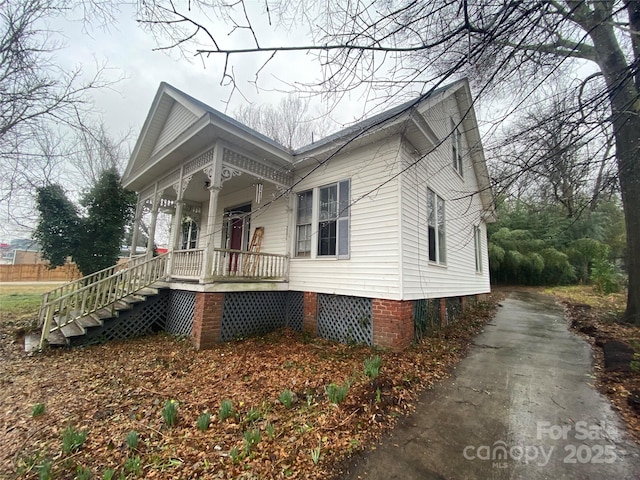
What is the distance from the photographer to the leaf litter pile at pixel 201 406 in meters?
2.46

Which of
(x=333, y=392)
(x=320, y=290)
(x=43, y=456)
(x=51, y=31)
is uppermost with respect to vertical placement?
(x=51, y=31)

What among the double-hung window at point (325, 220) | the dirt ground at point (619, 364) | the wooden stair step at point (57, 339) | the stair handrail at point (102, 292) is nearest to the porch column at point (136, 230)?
the stair handrail at point (102, 292)

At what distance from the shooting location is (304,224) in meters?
7.28

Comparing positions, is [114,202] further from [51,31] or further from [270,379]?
[270,379]

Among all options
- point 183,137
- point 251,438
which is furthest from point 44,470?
point 183,137

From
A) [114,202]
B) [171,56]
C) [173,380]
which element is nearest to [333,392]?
[173,380]

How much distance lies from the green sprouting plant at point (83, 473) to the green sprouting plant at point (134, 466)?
0.24m

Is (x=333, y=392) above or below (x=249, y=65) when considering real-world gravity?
below

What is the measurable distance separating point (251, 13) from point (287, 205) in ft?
18.6

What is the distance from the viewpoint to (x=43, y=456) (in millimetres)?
2541

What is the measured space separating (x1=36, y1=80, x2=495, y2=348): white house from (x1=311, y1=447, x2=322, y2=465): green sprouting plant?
315 cm

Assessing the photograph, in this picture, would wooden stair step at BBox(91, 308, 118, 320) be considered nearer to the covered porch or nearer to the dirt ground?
the covered porch

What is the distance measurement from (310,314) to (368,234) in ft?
8.01

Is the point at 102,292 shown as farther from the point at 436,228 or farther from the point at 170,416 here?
the point at 436,228
